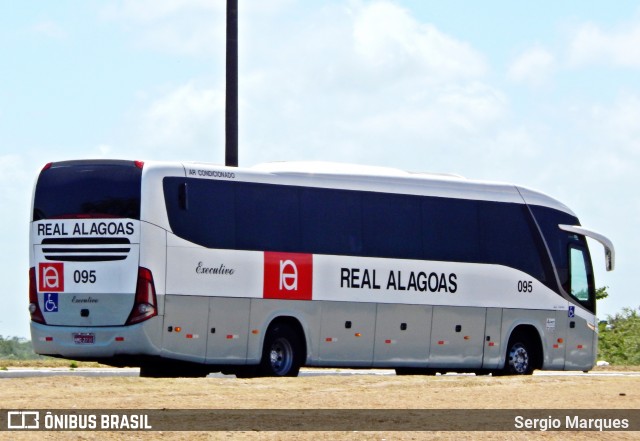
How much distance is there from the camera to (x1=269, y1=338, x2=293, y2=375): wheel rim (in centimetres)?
2527

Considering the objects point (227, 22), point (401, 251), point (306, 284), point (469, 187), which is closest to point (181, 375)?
point (306, 284)

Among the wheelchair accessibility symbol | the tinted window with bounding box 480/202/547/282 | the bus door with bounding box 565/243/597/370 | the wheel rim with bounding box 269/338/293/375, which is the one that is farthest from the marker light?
the bus door with bounding box 565/243/597/370

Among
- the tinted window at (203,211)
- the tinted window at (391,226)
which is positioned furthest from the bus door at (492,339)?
the tinted window at (203,211)

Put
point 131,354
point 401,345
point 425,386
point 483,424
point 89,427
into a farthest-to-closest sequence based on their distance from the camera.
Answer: point 401,345 → point 131,354 → point 425,386 → point 483,424 → point 89,427

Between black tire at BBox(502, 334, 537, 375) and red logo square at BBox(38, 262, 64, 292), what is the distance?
30.5ft

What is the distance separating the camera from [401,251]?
2691 cm

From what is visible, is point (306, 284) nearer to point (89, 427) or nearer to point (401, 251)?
point (401, 251)

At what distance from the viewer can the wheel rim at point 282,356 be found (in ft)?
82.9

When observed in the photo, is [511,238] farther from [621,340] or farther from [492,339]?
[621,340]

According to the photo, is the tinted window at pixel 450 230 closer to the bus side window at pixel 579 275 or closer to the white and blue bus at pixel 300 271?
the white and blue bus at pixel 300 271

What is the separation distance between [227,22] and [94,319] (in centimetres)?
1145

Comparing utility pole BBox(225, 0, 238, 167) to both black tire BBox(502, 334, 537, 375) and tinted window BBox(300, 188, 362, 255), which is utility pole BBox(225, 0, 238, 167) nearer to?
tinted window BBox(300, 188, 362, 255)

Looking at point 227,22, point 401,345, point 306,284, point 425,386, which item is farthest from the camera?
point 227,22

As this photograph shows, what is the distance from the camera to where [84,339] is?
77.4ft
